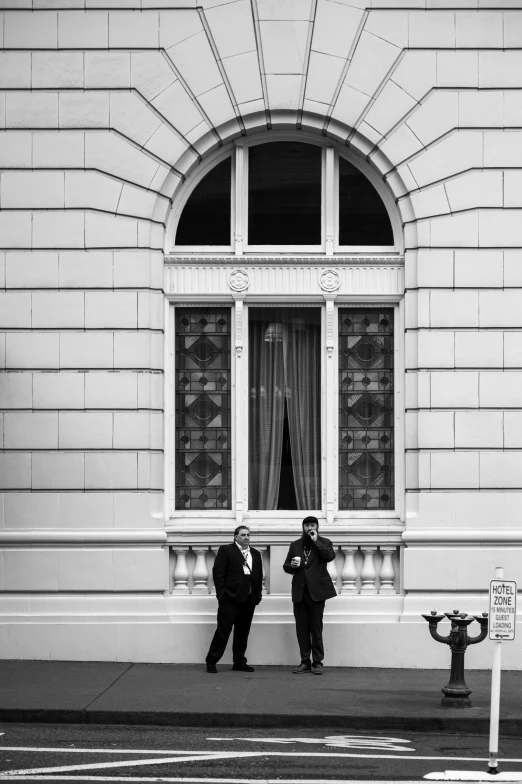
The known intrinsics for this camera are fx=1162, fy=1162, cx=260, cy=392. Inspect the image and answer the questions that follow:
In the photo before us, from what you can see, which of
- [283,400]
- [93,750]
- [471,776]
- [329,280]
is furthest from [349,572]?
[471,776]

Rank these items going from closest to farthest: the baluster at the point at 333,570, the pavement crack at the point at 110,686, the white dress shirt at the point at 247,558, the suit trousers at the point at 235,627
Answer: the pavement crack at the point at 110,686 → the suit trousers at the point at 235,627 → the white dress shirt at the point at 247,558 → the baluster at the point at 333,570

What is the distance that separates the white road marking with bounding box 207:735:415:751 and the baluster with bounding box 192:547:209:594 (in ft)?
15.1

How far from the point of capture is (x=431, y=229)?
15.5 metres

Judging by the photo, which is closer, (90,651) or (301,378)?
(90,651)

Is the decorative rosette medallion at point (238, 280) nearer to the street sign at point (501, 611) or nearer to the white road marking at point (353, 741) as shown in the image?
the white road marking at point (353, 741)

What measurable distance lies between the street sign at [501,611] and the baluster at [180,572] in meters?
6.20

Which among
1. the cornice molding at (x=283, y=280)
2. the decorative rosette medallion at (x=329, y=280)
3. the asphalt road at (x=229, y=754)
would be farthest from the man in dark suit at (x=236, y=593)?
the decorative rosette medallion at (x=329, y=280)

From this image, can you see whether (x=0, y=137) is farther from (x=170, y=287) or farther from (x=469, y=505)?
(x=469, y=505)

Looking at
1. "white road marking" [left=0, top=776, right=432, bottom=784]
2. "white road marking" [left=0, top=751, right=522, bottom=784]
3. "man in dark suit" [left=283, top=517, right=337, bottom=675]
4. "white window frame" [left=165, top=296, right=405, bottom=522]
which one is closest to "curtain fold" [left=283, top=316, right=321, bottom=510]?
"white window frame" [left=165, top=296, right=405, bottom=522]

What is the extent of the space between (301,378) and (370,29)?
478 cm

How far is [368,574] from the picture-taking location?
15.4 metres

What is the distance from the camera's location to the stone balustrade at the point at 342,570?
15469mm

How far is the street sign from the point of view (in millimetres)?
10031

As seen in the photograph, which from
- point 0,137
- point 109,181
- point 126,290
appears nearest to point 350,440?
point 126,290
